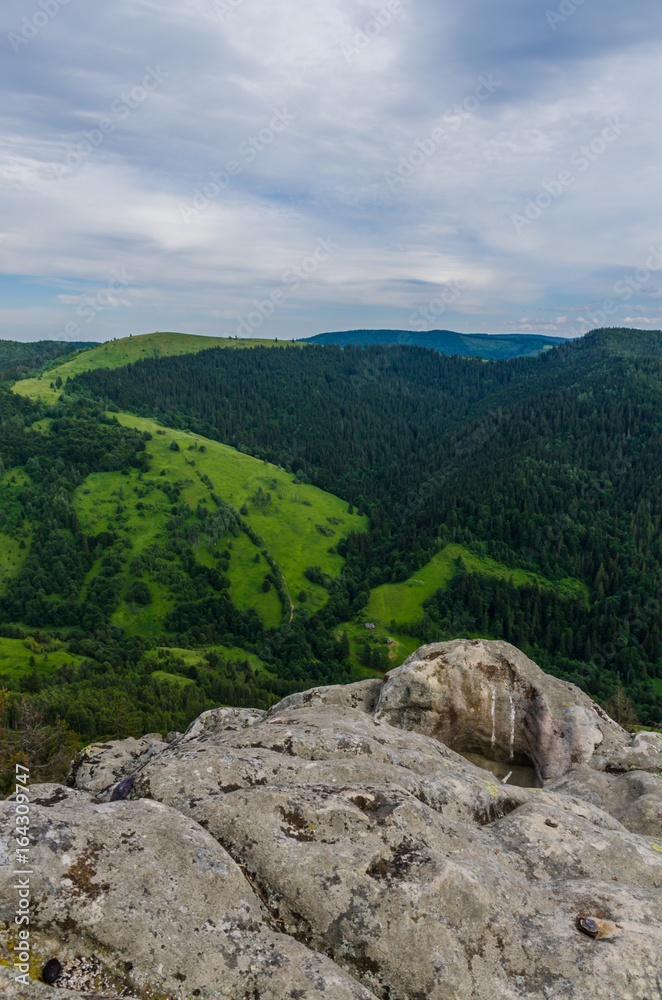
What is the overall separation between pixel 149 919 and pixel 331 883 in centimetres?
457

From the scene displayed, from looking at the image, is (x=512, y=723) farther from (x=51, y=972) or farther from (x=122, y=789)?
(x=51, y=972)

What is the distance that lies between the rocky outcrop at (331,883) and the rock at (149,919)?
0.03 metres

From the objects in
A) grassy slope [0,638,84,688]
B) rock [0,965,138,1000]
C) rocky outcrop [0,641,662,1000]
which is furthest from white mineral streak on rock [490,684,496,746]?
grassy slope [0,638,84,688]

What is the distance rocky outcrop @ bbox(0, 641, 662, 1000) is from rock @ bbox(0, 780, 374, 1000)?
32mm

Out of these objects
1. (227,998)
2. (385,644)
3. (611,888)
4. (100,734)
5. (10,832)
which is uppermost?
(10,832)

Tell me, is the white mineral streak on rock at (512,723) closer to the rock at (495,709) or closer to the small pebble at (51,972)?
the rock at (495,709)

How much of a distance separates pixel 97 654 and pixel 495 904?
585ft

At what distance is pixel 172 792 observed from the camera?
1595 cm

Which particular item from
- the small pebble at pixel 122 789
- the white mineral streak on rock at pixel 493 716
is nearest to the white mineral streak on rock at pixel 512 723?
the white mineral streak on rock at pixel 493 716

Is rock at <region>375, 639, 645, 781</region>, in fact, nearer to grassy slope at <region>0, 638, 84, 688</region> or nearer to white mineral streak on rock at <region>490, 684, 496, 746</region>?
white mineral streak on rock at <region>490, 684, 496, 746</region>

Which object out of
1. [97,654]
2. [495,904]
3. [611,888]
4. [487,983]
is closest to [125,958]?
[487,983]

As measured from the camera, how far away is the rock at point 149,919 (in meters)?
10.5

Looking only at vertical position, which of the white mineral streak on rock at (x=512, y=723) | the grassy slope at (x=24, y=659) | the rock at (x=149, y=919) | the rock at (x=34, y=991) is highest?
the rock at (x=34, y=991)

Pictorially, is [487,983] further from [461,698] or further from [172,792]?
[461,698]
